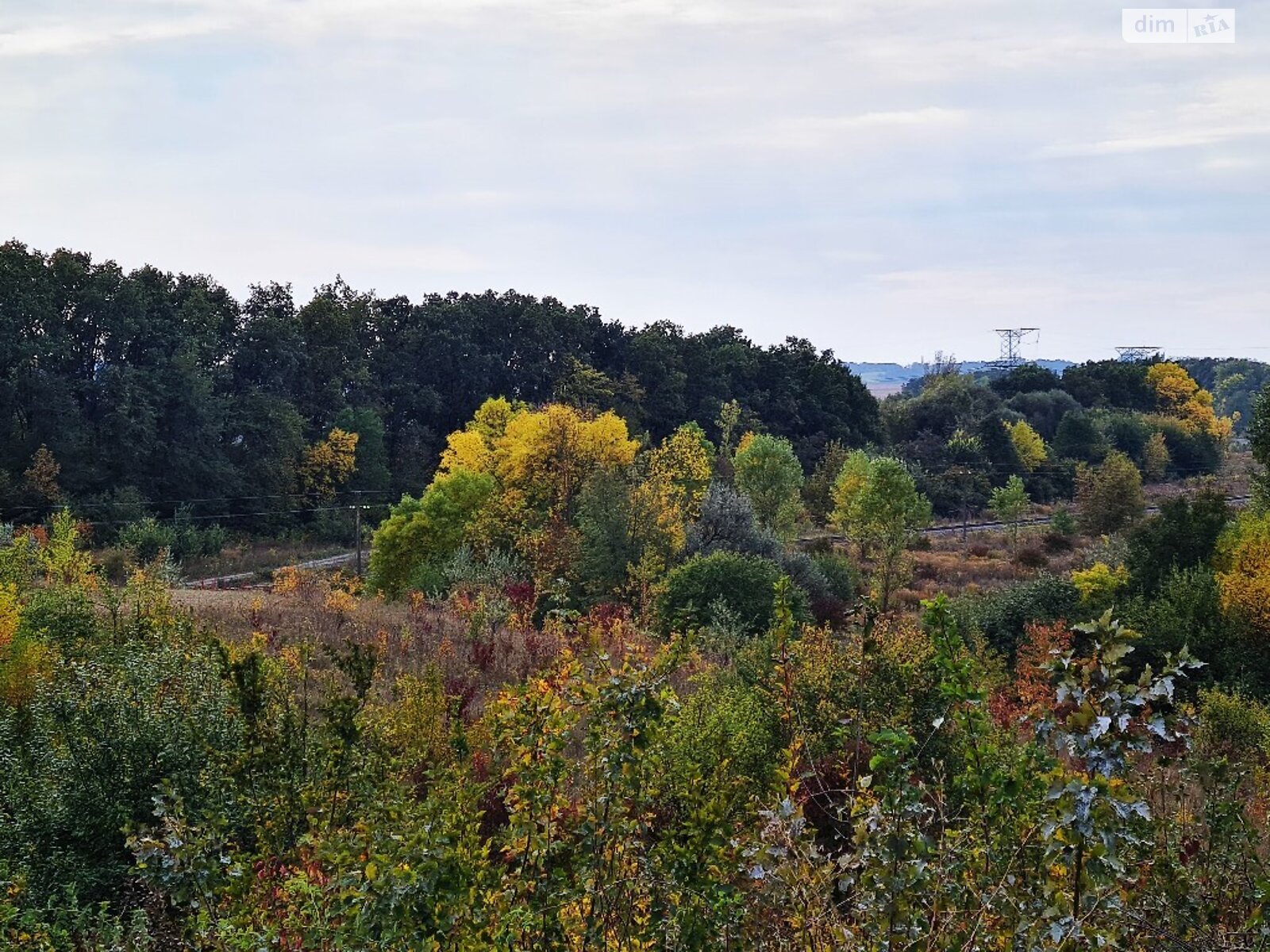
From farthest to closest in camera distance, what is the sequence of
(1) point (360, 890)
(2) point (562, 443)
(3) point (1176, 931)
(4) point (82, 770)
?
1. (2) point (562, 443)
2. (4) point (82, 770)
3. (3) point (1176, 931)
4. (1) point (360, 890)

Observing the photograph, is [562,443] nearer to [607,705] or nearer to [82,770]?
[82,770]

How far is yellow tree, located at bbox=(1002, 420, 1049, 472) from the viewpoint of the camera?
77.3 metres

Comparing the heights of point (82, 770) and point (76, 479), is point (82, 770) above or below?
below

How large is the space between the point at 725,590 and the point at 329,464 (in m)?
34.8

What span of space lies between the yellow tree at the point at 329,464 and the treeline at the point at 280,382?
725 mm

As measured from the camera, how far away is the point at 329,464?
5628 cm

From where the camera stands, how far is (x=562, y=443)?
125 ft

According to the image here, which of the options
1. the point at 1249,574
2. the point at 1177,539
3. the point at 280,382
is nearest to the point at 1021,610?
the point at 1177,539

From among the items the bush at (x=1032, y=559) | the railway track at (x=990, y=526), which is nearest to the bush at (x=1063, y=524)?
the railway track at (x=990, y=526)

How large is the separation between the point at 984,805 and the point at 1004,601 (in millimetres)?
26541

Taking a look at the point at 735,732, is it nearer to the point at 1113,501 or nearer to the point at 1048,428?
the point at 1113,501

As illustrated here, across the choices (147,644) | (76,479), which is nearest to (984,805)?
(147,644)

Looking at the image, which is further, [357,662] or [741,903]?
[357,662]

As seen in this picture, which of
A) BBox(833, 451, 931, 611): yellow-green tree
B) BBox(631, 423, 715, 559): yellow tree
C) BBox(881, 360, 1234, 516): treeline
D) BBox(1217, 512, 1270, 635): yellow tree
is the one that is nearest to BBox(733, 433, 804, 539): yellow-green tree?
BBox(631, 423, 715, 559): yellow tree
